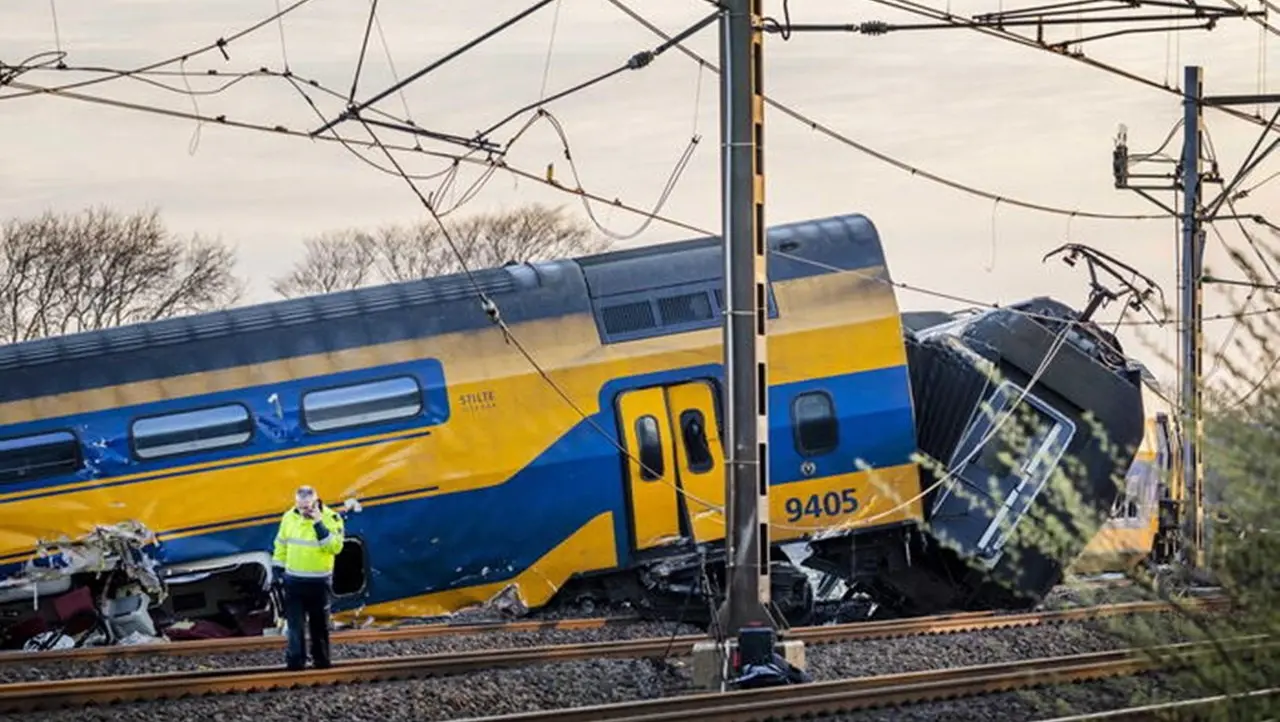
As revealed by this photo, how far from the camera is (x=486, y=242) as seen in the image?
85438mm

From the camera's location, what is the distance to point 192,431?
68.9ft

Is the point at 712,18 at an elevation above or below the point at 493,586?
above

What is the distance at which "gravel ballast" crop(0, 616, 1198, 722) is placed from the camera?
14969 mm

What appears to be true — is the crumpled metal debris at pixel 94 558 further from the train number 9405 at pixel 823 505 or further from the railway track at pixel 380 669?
the train number 9405 at pixel 823 505

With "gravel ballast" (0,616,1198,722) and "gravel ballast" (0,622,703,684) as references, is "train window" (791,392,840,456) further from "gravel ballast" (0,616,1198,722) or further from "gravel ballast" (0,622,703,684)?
"gravel ballast" (0,616,1198,722)

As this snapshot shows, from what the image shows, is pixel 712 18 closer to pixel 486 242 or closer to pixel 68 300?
pixel 68 300

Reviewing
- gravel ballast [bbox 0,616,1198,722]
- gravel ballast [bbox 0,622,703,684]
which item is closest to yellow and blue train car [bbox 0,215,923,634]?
gravel ballast [bbox 0,622,703,684]

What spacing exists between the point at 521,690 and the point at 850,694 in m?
2.54

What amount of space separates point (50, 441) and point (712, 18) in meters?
7.98

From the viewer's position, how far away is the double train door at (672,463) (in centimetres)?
2152

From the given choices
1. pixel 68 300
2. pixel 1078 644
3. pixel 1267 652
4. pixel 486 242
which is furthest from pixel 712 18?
pixel 486 242

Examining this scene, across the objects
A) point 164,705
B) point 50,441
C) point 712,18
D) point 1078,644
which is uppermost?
point 712,18

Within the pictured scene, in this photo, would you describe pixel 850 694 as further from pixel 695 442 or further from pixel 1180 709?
pixel 695 442

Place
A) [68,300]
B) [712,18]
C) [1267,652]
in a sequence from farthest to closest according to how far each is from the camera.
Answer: [68,300] → [712,18] → [1267,652]
